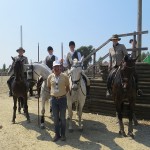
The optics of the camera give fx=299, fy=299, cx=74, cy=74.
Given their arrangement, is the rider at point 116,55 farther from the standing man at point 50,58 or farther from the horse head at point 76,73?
the standing man at point 50,58

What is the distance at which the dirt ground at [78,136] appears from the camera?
830 cm

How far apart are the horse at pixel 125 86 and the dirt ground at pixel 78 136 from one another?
571 millimetres

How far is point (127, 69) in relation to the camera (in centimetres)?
878

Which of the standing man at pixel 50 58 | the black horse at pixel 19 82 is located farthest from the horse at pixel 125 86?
the standing man at pixel 50 58

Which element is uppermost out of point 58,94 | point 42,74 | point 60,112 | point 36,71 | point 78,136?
point 36,71

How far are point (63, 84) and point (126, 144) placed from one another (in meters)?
2.46

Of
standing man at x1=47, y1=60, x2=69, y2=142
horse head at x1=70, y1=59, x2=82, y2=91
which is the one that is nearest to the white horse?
horse head at x1=70, y1=59, x2=82, y2=91

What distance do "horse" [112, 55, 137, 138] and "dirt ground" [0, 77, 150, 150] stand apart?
0.57 meters

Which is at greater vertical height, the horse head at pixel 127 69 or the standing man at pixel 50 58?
the standing man at pixel 50 58

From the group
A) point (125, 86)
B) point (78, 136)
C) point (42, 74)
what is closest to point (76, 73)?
point (125, 86)

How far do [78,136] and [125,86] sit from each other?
215 cm

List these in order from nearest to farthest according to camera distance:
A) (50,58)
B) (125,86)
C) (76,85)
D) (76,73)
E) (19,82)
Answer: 1. (125,86)
2. (76,85)
3. (76,73)
4. (19,82)
5. (50,58)

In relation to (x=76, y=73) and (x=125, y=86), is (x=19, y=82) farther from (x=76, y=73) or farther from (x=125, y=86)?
(x=125, y=86)

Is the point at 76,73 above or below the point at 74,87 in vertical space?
above
